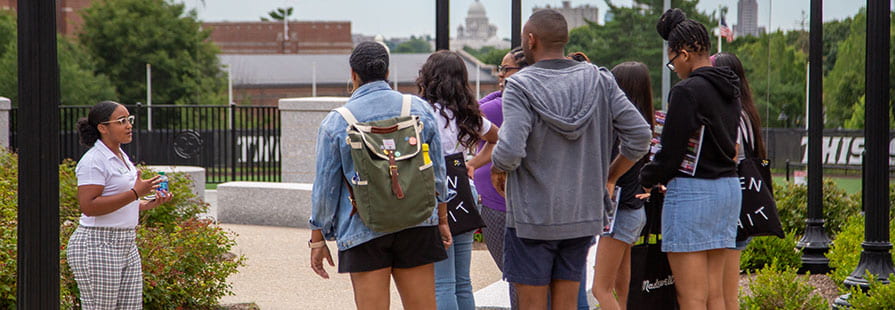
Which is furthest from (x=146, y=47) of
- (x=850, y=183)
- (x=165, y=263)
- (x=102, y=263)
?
(x=102, y=263)

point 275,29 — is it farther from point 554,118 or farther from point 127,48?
point 554,118

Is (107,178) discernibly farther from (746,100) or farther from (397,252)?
(746,100)

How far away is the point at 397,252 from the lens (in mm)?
4230

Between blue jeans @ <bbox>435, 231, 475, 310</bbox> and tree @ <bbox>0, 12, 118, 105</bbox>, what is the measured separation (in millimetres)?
31606

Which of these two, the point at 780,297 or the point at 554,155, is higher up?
the point at 554,155

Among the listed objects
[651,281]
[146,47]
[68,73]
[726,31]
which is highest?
[146,47]

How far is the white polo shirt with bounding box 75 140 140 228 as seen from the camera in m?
5.05

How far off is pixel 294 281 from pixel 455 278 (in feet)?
12.1

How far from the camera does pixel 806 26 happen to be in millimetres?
16828

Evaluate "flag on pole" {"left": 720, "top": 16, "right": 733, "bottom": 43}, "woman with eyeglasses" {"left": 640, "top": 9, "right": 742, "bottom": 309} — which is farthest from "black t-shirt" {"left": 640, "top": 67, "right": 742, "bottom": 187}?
"flag on pole" {"left": 720, "top": 16, "right": 733, "bottom": 43}

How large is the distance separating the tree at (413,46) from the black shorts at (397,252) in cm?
10252

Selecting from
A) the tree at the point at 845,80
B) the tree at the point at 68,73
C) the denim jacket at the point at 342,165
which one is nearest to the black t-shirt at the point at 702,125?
the denim jacket at the point at 342,165

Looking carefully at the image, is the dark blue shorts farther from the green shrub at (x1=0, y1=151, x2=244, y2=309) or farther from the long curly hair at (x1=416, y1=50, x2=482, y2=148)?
the green shrub at (x1=0, y1=151, x2=244, y2=309)

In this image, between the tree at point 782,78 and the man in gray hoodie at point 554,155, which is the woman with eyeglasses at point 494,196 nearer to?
the man in gray hoodie at point 554,155
